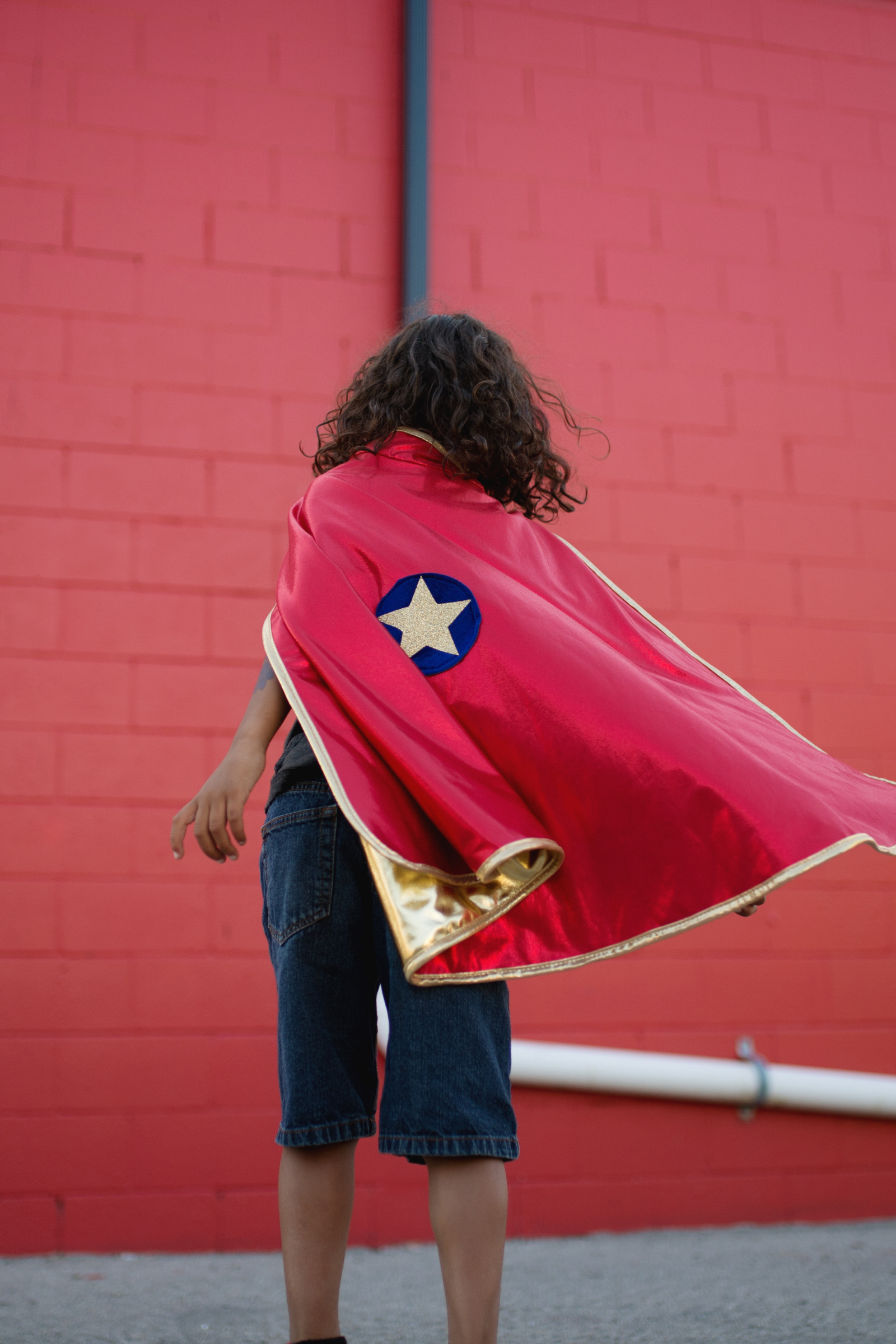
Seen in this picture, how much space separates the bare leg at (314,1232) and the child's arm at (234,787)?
1.18 ft

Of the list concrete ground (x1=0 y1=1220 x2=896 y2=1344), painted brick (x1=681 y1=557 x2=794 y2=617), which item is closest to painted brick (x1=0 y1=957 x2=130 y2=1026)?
concrete ground (x1=0 y1=1220 x2=896 y2=1344)

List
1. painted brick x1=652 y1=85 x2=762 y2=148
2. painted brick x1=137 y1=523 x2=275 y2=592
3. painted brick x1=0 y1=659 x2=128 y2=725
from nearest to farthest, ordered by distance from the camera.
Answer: painted brick x1=0 y1=659 x2=128 y2=725 → painted brick x1=137 y1=523 x2=275 y2=592 → painted brick x1=652 y1=85 x2=762 y2=148

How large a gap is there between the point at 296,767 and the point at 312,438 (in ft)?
5.47

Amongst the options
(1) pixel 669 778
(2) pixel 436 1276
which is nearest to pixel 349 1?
(1) pixel 669 778

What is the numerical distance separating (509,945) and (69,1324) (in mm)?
1260

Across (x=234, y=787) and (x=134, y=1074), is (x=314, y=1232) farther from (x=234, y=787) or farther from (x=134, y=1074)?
(x=134, y=1074)

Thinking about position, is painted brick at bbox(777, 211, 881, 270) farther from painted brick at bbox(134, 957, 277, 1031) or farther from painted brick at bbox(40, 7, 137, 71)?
painted brick at bbox(134, 957, 277, 1031)

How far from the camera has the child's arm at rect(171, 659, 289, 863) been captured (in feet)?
4.31

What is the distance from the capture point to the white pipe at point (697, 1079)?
8.62 ft

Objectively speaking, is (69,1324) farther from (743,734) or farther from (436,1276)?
(743,734)

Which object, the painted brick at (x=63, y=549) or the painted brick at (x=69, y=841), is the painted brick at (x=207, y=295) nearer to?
the painted brick at (x=63, y=549)

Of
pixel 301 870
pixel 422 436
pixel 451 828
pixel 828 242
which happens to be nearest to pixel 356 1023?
pixel 301 870

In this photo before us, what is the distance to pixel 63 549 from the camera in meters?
2.72

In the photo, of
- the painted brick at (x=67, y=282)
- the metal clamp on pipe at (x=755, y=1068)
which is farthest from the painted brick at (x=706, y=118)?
the metal clamp on pipe at (x=755, y=1068)
